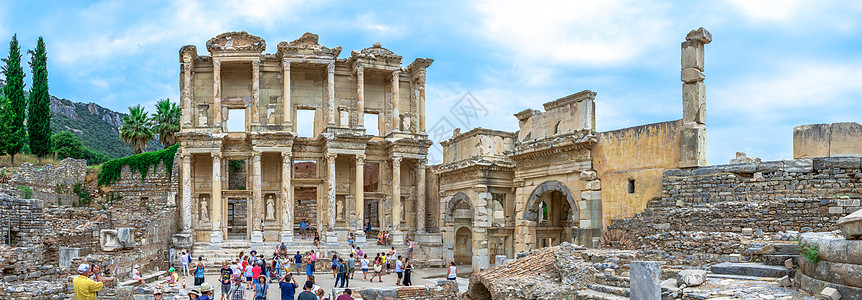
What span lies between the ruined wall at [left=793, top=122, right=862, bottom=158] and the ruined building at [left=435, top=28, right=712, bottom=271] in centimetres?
265

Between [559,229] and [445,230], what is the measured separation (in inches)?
265

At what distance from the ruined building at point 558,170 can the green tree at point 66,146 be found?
33.1 meters

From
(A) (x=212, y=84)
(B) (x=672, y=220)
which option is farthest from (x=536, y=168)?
(A) (x=212, y=84)

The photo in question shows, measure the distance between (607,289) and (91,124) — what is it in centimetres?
7670

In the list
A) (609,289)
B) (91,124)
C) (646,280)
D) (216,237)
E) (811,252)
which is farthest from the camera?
(91,124)

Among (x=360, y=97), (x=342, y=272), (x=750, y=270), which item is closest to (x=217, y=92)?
(x=360, y=97)

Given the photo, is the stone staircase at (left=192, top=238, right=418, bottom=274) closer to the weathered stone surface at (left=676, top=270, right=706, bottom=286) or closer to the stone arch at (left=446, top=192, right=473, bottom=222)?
the stone arch at (left=446, top=192, right=473, bottom=222)

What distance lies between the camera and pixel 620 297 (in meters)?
12.8

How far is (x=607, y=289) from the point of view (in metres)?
13.7

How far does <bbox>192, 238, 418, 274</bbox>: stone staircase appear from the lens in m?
28.0

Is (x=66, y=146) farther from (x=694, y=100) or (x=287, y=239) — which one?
(x=694, y=100)

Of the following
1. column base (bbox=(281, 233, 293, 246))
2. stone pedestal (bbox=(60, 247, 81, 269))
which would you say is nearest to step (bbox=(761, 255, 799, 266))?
stone pedestal (bbox=(60, 247, 81, 269))

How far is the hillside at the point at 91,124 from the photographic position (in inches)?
2788

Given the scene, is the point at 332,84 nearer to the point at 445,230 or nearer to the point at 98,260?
the point at 445,230
